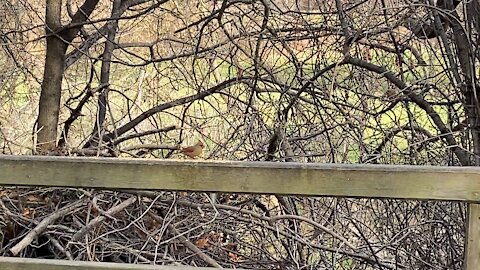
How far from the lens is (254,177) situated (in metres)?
2.00

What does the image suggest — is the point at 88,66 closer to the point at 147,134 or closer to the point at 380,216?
the point at 147,134

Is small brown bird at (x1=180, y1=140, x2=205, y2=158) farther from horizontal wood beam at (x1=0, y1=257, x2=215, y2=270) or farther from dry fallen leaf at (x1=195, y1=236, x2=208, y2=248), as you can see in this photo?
horizontal wood beam at (x1=0, y1=257, x2=215, y2=270)

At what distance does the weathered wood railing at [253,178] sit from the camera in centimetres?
195

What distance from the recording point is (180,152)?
3.65 meters

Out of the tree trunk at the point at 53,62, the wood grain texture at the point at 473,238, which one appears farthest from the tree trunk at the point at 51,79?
the wood grain texture at the point at 473,238

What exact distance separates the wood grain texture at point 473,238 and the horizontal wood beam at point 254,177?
6 cm

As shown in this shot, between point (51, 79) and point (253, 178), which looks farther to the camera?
point (51, 79)

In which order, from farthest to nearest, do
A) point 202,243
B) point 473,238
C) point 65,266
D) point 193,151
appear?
1. point 193,151
2. point 202,243
3. point 65,266
4. point 473,238

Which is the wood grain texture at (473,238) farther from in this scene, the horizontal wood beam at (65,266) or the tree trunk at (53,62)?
the tree trunk at (53,62)

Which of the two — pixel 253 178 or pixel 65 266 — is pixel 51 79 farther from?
pixel 253 178

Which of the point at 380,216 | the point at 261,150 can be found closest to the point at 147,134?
the point at 261,150

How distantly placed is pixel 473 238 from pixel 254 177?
25.6 inches

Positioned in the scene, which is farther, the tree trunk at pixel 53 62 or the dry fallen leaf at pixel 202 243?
the tree trunk at pixel 53 62

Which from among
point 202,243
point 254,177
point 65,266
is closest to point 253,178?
point 254,177
